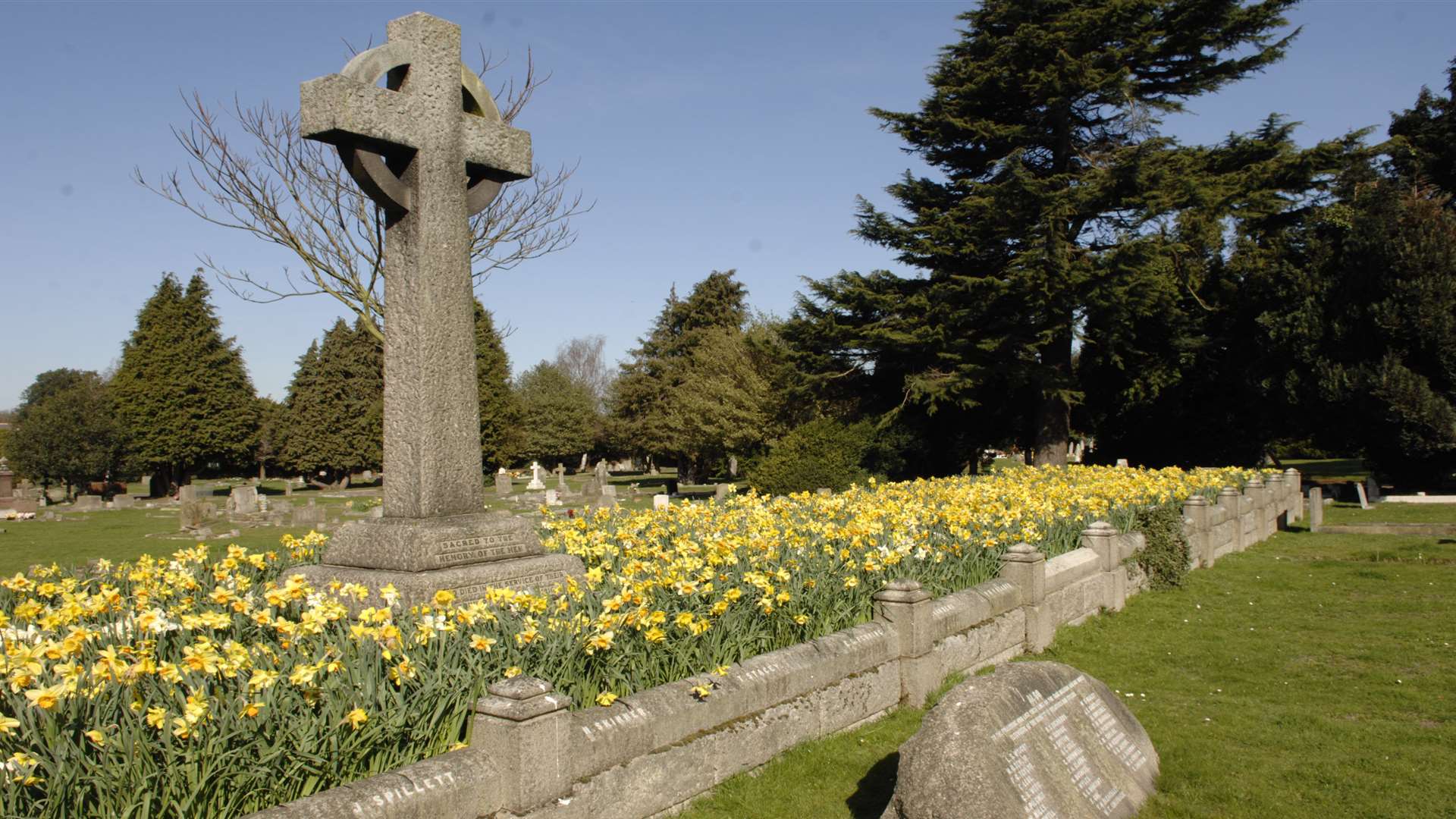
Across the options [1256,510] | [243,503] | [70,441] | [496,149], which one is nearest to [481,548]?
[496,149]

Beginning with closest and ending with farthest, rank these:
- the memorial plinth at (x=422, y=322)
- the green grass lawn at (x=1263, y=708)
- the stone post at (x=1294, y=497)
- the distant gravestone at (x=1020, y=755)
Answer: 1. the distant gravestone at (x=1020, y=755)
2. the green grass lawn at (x=1263, y=708)
3. the memorial plinth at (x=422, y=322)
4. the stone post at (x=1294, y=497)

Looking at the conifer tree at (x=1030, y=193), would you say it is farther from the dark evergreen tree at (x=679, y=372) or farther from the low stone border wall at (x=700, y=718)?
the low stone border wall at (x=700, y=718)

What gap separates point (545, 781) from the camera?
387cm

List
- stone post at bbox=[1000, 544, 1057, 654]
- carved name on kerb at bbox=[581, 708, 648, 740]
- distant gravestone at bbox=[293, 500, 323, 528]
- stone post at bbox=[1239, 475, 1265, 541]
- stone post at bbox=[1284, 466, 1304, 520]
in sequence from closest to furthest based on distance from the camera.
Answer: carved name on kerb at bbox=[581, 708, 648, 740], stone post at bbox=[1000, 544, 1057, 654], stone post at bbox=[1239, 475, 1265, 541], stone post at bbox=[1284, 466, 1304, 520], distant gravestone at bbox=[293, 500, 323, 528]

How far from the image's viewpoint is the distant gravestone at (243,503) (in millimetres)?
28812

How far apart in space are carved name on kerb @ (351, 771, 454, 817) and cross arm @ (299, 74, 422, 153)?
3972 mm

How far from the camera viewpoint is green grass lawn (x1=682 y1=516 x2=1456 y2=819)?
5.16 m

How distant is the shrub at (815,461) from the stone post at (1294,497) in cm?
932

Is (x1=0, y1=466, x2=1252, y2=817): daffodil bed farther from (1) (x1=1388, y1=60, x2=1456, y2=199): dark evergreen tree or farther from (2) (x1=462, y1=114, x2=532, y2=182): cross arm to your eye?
(1) (x1=1388, y1=60, x2=1456, y2=199): dark evergreen tree

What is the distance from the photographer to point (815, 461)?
24031 millimetres

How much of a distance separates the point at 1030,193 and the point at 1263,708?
19.5m

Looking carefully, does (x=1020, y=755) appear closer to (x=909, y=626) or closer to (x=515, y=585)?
(x=909, y=626)

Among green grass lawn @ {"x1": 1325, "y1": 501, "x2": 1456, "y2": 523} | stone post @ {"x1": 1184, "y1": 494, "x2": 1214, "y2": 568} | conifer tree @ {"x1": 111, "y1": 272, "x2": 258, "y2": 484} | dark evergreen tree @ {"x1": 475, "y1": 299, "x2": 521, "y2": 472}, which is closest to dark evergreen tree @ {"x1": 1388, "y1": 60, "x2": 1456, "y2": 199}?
green grass lawn @ {"x1": 1325, "y1": 501, "x2": 1456, "y2": 523}

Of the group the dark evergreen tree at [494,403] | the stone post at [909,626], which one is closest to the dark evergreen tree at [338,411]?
the dark evergreen tree at [494,403]
